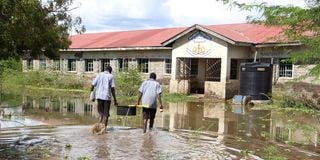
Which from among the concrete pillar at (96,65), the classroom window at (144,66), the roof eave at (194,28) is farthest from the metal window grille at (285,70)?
the concrete pillar at (96,65)

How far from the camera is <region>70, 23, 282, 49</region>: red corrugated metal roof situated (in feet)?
89.3

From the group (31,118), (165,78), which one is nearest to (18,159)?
(31,118)

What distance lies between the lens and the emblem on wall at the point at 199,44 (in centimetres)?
2736

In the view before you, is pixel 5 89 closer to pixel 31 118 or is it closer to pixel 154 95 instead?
pixel 31 118

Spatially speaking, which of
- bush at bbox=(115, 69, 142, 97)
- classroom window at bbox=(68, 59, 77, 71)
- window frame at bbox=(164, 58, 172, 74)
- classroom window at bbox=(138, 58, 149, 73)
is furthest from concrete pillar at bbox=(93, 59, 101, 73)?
window frame at bbox=(164, 58, 172, 74)

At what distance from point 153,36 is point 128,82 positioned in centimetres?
680

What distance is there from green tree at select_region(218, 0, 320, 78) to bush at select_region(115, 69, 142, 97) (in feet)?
64.3

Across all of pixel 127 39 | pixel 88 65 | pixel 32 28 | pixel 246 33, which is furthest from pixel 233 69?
pixel 32 28

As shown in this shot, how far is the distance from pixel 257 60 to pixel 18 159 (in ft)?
65.8

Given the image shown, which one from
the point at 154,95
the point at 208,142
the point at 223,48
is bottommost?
the point at 208,142

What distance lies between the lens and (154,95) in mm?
13047

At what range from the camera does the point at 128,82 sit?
2778 centimetres

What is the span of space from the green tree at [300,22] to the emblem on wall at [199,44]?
19.6 meters

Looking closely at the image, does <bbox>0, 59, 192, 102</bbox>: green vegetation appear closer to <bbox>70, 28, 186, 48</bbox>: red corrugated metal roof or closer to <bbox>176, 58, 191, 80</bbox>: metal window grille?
<bbox>176, 58, 191, 80</bbox>: metal window grille
